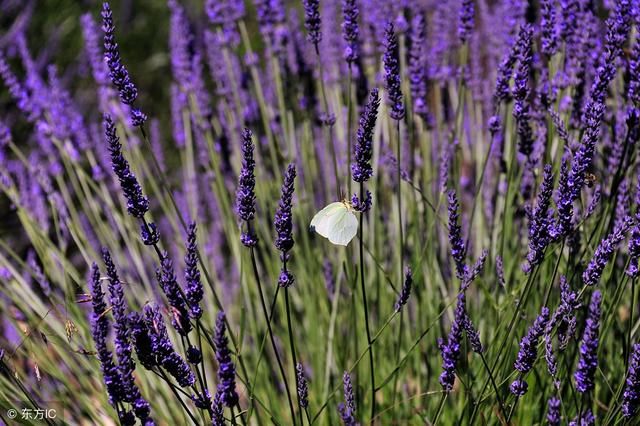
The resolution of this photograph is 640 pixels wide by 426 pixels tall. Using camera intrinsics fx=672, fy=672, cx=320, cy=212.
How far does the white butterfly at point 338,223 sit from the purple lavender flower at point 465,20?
0.84m

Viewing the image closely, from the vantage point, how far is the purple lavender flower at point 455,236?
127cm

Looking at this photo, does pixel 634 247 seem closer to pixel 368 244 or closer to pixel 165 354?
pixel 165 354

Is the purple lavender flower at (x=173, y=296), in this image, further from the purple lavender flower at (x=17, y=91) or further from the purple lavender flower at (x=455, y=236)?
the purple lavender flower at (x=17, y=91)

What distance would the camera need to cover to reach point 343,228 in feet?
4.31

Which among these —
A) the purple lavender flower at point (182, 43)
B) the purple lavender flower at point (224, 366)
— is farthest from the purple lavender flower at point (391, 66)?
the purple lavender flower at point (182, 43)

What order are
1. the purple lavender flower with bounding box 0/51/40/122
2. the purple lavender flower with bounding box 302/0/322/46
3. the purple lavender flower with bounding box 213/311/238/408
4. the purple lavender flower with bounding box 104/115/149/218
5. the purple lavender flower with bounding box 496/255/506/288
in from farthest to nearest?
the purple lavender flower with bounding box 0/51/40/122 < the purple lavender flower with bounding box 302/0/322/46 < the purple lavender flower with bounding box 496/255/506/288 < the purple lavender flower with bounding box 104/115/149/218 < the purple lavender flower with bounding box 213/311/238/408

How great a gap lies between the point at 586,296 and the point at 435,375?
1.64 ft

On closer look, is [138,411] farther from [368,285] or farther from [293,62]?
[293,62]

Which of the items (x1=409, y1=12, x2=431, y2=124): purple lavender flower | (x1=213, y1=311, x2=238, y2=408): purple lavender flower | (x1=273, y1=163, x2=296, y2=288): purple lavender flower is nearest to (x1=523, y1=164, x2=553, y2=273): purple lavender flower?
(x1=273, y1=163, x2=296, y2=288): purple lavender flower

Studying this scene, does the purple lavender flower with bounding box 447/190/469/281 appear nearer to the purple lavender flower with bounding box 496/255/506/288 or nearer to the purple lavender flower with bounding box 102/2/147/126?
the purple lavender flower with bounding box 496/255/506/288

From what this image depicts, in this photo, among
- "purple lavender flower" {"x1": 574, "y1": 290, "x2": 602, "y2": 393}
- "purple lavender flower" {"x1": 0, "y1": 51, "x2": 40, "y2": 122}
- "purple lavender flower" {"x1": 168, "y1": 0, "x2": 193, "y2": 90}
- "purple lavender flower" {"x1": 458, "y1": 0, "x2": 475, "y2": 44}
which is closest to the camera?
"purple lavender flower" {"x1": 574, "y1": 290, "x2": 602, "y2": 393}

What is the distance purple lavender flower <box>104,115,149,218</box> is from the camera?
113cm

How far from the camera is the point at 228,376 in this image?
109 centimetres

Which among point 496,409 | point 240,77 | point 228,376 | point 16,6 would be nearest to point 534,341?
point 496,409
